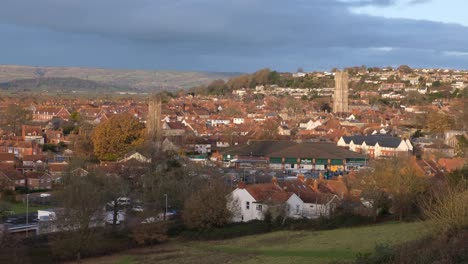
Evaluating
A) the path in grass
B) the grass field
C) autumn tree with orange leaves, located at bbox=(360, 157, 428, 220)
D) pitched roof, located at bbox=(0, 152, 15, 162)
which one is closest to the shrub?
the grass field

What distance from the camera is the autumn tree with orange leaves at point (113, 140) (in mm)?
49188

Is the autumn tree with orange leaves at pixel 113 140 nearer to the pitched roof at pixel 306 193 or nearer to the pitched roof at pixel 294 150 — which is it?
the pitched roof at pixel 294 150

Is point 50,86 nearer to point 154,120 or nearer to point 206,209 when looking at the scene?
point 154,120

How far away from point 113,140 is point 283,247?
29.5 meters

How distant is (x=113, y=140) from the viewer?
49.2 meters

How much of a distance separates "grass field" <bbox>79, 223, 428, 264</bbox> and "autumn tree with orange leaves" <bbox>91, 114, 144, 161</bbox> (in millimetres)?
24864

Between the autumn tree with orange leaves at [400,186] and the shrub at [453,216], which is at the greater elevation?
the shrub at [453,216]

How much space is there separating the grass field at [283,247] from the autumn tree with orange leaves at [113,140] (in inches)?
979

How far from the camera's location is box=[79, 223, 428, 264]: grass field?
19.1 meters

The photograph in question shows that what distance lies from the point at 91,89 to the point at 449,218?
608 ft

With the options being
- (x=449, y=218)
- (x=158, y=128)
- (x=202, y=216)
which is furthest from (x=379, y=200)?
(x=158, y=128)

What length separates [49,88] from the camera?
18700cm

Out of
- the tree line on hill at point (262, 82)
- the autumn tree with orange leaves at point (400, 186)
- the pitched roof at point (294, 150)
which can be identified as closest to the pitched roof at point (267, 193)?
the autumn tree with orange leaves at point (400, 186)

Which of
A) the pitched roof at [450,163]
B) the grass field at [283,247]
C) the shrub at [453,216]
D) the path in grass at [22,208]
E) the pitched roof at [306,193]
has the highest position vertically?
the shrub at [453,216]
